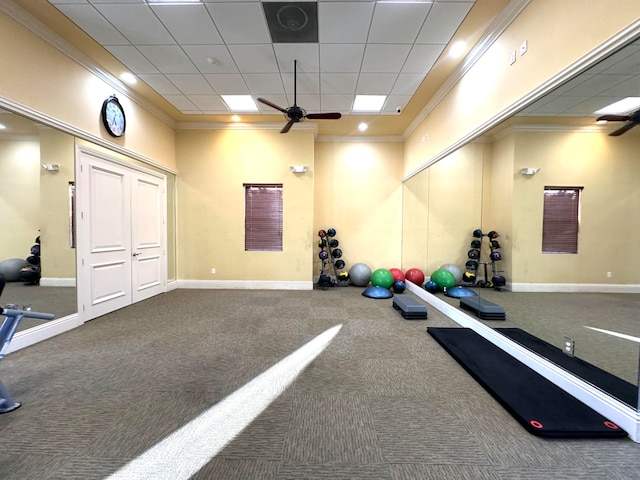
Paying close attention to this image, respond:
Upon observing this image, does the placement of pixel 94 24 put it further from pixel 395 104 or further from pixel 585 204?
pixel 585 204

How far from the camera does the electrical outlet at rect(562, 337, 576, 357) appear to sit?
2.56 metres

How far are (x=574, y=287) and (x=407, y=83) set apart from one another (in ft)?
12.3

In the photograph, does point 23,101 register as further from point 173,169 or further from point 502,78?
point 502,78

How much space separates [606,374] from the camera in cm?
223

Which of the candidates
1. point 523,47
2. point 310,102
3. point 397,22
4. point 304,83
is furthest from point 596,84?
point 310,102

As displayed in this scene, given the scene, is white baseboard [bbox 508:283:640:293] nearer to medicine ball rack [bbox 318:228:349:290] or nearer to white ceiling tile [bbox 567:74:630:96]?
white ceiling tile [bbox 567:74:630:96]

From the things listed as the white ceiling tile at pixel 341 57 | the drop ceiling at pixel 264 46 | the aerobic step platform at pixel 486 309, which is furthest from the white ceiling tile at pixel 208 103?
the aerobic step platform at pixel 486 309

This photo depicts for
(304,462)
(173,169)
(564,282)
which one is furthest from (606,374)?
(173,169)

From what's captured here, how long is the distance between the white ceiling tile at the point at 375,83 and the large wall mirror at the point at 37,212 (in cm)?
438

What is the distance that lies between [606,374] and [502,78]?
3.15m

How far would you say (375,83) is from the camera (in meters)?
4.39

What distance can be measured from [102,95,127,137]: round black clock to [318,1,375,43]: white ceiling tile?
352cm

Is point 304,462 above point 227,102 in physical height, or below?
below

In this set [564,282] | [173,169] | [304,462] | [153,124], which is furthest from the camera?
[173,169]
